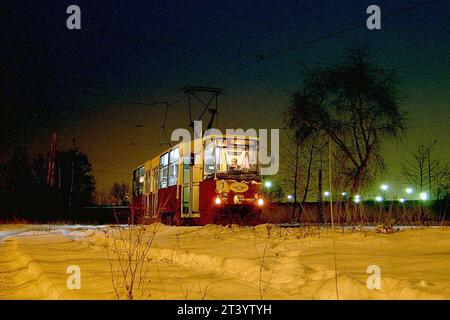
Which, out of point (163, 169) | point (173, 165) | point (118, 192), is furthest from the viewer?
point (118, 192)

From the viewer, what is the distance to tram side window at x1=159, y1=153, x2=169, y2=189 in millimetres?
21734

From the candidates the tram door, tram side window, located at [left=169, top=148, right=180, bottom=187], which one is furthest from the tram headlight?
the tram door

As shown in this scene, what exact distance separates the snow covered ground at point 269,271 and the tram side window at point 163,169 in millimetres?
10790

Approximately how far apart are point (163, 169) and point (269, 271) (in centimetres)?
1564

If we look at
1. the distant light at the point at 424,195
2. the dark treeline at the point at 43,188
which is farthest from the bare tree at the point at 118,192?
the distant light at the point at 424,195

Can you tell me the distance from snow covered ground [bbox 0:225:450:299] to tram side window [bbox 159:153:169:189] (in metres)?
10.8

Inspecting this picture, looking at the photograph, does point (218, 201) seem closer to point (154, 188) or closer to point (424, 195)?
point (154, 188)

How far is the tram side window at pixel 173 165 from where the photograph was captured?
20.1 metres

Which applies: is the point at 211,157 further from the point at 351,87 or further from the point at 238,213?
the point at 351,87

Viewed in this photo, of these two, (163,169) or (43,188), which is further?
(43,188)

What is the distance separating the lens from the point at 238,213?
18.4 metres

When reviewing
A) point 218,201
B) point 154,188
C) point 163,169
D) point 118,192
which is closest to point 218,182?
point 218,201

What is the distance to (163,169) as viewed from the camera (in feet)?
73.2

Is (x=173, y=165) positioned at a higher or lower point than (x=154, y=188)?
higher
